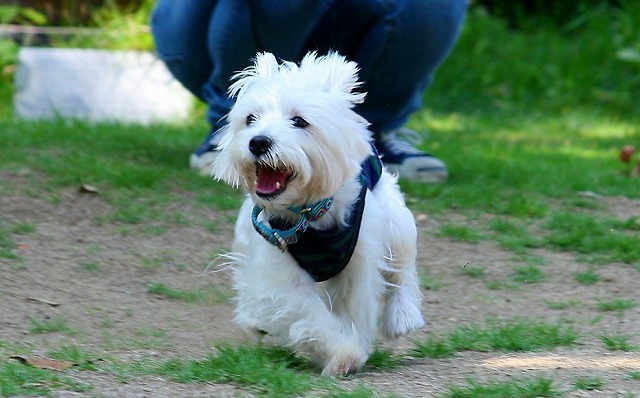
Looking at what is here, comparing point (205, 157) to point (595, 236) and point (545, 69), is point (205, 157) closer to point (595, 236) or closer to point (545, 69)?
point (595, 236)

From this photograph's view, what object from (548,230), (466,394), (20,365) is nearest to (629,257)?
(548,230)

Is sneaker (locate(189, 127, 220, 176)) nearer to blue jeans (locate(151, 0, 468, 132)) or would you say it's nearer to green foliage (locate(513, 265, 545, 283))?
blue jeans (locate(151, 0, 468, 132))

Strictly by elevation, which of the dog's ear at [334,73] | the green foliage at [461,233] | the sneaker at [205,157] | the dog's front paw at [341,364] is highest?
the dog's ear at [334,73]

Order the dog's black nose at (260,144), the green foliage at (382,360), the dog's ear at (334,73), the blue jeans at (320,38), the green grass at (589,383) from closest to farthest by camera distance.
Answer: the green grass at (589,383) → the dog's black nose at (260,144) → the dog's ear at (334,73) → the green foliage at (382,360) → the blue jeans at (320,38)

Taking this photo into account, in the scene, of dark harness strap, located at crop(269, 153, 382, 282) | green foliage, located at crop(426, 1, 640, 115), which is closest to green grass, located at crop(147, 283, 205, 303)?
dark harness strap, located at crop(269, 153, 382, 282)

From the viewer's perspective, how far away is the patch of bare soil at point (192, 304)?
3162mm

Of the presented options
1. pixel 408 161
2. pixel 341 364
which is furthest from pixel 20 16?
pixel 341 364

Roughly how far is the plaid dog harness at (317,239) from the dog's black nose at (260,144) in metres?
0.29

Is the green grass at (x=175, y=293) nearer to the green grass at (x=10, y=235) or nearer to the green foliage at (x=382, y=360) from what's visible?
the green grass at (x=10, y=235)

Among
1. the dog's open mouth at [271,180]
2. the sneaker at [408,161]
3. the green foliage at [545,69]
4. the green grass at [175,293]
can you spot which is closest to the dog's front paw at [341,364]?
the dog's open mouth at [271,180]

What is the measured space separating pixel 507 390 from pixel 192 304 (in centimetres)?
166

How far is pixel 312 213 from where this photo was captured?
3.29m

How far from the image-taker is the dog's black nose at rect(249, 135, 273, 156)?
3062 millimetres

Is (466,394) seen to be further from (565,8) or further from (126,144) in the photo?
(565,8)
